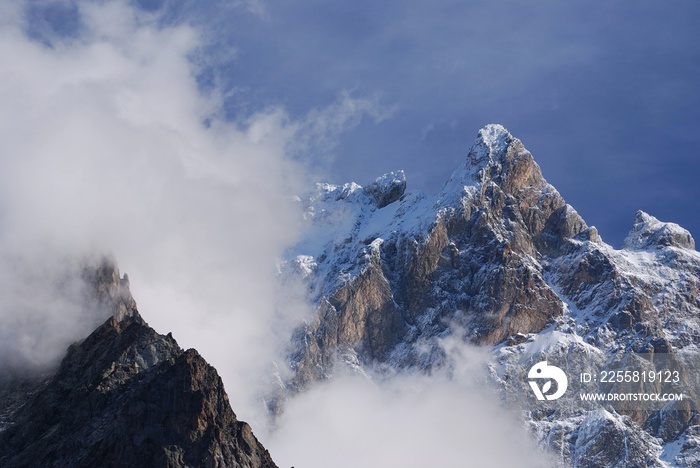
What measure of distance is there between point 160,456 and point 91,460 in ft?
32.2

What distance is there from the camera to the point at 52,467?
656 ft

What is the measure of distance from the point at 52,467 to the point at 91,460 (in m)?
5.93

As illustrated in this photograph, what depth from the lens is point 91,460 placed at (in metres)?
199

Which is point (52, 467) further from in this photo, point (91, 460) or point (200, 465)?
point (200, 465)

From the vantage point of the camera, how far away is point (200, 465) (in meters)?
198

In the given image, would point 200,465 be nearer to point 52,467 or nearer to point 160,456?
point 160,456

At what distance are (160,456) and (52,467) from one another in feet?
51.5

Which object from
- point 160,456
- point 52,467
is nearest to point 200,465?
point 160,456

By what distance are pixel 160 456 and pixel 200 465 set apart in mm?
5650

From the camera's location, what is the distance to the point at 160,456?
19750 centimetres

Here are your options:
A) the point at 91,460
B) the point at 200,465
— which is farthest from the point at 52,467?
the point at 200,465
